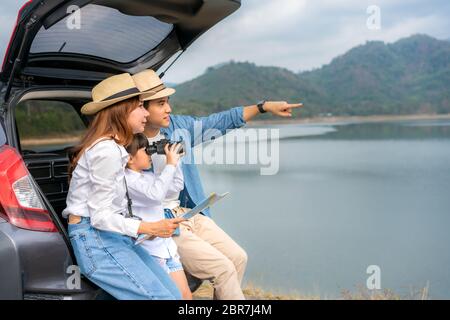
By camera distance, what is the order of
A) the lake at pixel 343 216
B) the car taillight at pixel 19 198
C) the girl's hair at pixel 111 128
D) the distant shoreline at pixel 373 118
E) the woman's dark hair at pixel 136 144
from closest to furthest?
1. the car taillight at pixel 19 198
2. the girl's hair at pixel 111 128
3. the woman's dark hair at pixel 136 144
4. the lake at pixel 343 216
5. the distant shoreline at pixel 373 118

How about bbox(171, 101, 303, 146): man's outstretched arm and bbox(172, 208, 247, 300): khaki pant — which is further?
bbox(171, 101, 303, 146): man's outstretched arm

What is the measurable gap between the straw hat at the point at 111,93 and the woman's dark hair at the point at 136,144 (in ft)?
0.58

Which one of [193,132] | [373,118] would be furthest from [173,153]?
[373,118]

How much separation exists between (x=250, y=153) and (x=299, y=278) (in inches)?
384

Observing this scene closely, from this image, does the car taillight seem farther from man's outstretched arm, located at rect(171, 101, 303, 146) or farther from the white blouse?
man's outstretched arm, located at rect(171, 101, 303, 146)

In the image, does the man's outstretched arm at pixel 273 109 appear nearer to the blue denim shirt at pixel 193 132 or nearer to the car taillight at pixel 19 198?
the blue denim shirt at pixel 193 132

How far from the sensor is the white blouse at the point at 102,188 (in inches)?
73.5

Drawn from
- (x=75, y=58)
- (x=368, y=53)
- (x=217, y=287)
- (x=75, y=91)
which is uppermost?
(x=368, y=53)

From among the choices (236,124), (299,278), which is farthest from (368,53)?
(236,124)

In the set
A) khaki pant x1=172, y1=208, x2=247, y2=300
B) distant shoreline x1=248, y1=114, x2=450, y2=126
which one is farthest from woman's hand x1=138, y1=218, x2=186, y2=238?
distant shoreline x1=248, y1=114, x2=450, y2=126

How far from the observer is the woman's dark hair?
2121 millimetres

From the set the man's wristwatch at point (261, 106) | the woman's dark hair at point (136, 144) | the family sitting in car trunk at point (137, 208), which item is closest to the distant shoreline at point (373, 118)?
the man's wristwatch at point (261, 106)

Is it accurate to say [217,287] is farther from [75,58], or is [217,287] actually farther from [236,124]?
[75,58]
